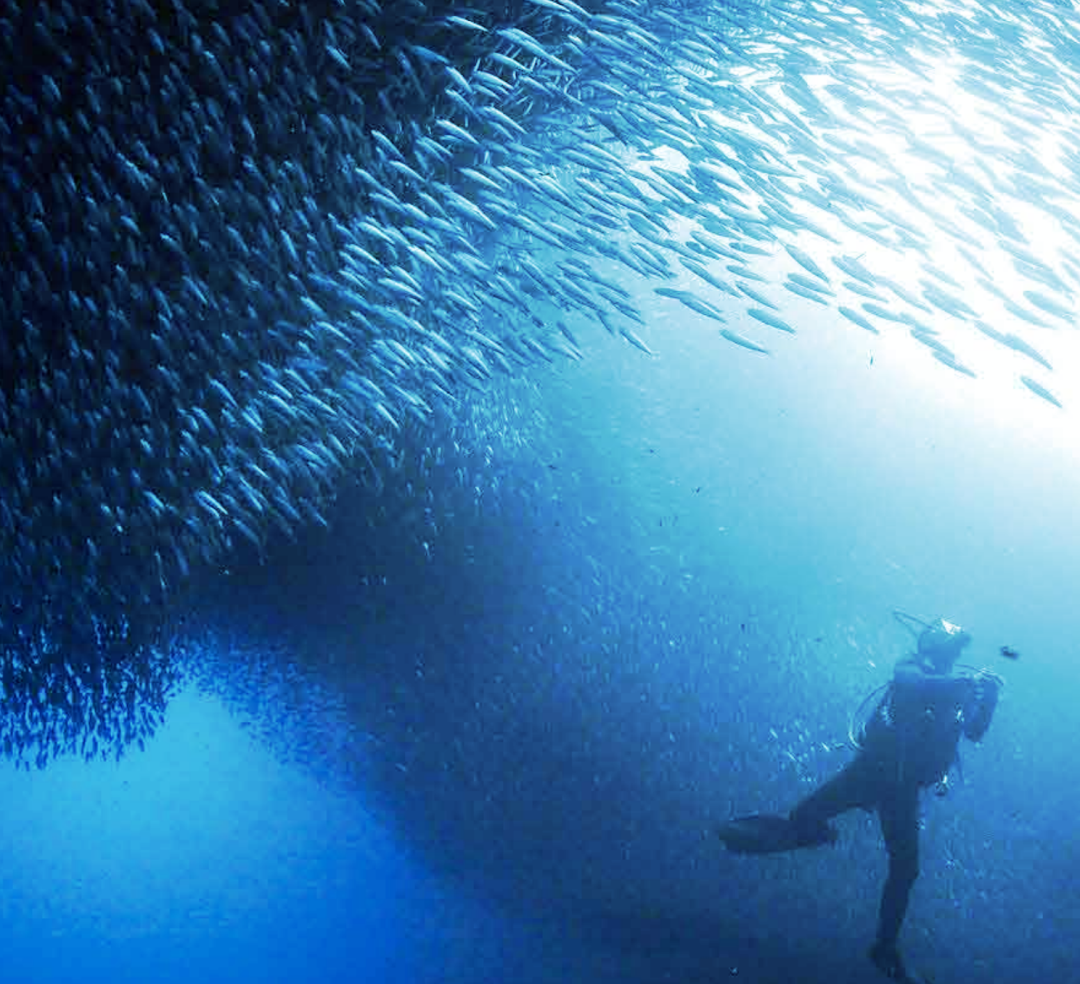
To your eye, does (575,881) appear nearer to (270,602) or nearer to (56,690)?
(270,602)

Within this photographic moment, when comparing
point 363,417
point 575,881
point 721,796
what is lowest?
point 575,881

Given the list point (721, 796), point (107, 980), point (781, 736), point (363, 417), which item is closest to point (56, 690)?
point (363, 417)

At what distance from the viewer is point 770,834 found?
7.16m

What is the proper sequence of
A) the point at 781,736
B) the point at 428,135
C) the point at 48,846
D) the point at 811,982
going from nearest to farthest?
the point at 428,135 → the point at 811,982 → the point at 781,736 → the point at 48,846

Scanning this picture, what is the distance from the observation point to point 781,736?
27.0 metres

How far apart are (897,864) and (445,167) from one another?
577cm

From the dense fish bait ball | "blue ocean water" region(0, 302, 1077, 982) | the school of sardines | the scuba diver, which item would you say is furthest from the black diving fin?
"blue ocean water" region(0, 302, 1077, 982)

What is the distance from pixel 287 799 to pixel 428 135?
2511 cm

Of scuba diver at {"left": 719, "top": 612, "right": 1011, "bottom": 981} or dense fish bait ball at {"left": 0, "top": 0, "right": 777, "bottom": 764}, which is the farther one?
scuba diver at {"left": 719, "top": 612, "right": 1011, "bottom": 981}

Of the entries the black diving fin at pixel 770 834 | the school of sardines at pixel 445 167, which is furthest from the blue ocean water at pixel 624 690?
the black diving fin at pixel 770 834

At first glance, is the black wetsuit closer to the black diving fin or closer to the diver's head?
the black diving fin

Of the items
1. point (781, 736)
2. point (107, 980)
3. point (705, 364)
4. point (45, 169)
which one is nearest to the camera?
point (45, 169)

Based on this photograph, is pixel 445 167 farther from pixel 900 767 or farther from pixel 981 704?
pixel 900 767

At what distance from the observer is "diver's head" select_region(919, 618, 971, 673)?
A: 7055mm
